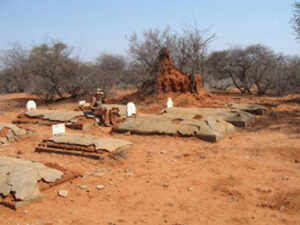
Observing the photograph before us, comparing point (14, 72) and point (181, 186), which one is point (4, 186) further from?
point (14, 72)

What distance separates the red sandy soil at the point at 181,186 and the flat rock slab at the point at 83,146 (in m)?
0.17

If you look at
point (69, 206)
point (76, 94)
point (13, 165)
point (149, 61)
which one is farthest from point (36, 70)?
point (69, 206)

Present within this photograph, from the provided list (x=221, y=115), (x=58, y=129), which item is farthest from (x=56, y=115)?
(x=221, y=115)

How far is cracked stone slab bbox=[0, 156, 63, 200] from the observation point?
3.71m

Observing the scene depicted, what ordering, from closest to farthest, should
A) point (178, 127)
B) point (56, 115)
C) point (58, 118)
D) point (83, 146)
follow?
point (83, 146) < point (178, 127) < point (58, 118) < point (56, 115)

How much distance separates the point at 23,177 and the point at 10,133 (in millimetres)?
3588

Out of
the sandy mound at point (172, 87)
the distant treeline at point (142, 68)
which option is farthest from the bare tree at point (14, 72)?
the sandy mound at point (172, 87)

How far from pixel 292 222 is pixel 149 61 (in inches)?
469

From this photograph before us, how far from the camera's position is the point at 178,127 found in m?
7.38

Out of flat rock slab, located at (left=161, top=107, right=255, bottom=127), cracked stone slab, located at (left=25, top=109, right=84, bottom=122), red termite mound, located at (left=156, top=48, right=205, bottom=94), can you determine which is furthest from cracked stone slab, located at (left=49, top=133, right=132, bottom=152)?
red termite mound, located at (left=156, top=48, right=205, bottom=94)

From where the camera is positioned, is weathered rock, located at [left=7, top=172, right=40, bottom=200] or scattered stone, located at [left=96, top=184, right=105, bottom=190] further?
scattered stone, located at [left=96, top=184, right=105, bottom=190]

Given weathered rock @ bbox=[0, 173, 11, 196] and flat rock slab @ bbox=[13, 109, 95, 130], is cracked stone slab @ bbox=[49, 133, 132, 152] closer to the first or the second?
weathered rock @ bbox=[0, 173, 11, 196]

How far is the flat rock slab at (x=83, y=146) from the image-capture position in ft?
18.1

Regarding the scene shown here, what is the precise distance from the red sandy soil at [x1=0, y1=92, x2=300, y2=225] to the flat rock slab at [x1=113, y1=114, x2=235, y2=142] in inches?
8.8
